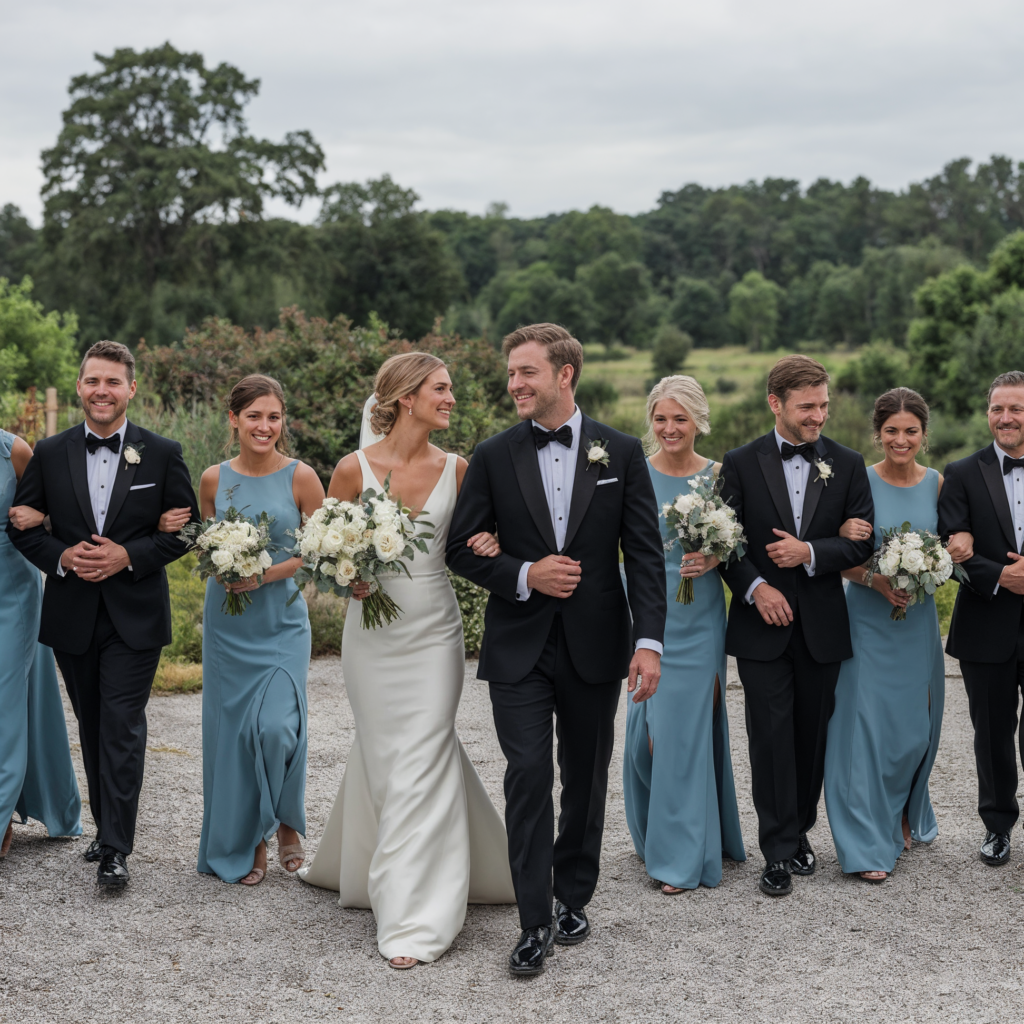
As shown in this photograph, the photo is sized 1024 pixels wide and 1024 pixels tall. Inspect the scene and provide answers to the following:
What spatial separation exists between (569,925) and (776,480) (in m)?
2.33

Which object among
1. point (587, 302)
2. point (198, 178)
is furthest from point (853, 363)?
point (198, 178)

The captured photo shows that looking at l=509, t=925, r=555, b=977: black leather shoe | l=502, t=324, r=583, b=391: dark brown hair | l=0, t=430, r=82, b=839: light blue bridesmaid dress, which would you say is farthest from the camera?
l=0, t=430, r=82, b=839: light blue bridesmaid dress

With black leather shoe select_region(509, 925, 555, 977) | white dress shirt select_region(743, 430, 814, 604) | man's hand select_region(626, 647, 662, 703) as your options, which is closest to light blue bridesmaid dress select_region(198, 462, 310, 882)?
black leather shoe select_region(509, 925, 555, 977)

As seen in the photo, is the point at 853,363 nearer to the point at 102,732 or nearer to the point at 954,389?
the point at 954,389

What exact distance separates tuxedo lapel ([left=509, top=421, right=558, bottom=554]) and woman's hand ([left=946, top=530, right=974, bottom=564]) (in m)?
2.19

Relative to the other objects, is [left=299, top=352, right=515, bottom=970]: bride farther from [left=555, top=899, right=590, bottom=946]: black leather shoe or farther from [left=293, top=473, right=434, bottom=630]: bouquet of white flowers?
[left=555, top=899, right=590, bottom=946]: black leather shoe

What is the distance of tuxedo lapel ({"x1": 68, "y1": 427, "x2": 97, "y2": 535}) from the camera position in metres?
5.78

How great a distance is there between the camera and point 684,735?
5.89 meters

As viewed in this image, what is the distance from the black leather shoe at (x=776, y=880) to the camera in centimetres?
561

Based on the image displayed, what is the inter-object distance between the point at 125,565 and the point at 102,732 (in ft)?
2.72

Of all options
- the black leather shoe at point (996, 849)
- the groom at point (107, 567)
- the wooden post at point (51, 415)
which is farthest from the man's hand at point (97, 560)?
the wooden post at point (51, 415)

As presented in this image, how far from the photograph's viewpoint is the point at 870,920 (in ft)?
17.4

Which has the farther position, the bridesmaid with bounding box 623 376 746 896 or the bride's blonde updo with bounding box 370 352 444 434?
the bridesmaid with bounding box 623 376 746 896

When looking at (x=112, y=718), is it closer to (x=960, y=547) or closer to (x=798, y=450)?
(x=798, y=450)
